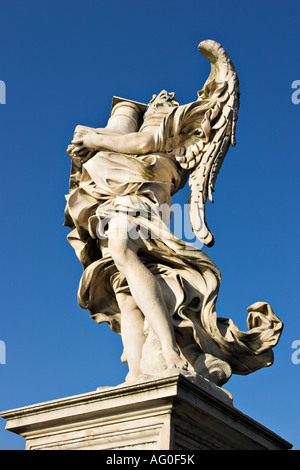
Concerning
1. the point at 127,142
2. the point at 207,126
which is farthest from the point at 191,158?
the point at 127,142

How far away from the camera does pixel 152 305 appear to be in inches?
193

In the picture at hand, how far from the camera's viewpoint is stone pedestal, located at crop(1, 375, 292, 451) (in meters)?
4.20

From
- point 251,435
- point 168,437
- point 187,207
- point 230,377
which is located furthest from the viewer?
point 187,207

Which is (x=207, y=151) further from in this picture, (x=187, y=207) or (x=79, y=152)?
(x=79, y=152)

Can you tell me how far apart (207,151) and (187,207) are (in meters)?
0.63

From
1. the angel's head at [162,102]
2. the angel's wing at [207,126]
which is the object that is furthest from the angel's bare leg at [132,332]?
the angel's head at [162,102]

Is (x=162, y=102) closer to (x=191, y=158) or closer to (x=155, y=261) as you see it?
(x=191, y=158)

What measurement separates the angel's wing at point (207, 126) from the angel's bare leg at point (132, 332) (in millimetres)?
1068

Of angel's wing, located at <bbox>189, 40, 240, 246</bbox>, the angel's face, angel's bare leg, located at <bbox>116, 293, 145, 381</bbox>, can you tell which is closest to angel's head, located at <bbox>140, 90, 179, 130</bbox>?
the angel's face

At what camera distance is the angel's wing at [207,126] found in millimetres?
5984

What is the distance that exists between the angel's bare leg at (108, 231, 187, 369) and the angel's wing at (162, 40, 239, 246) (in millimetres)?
923

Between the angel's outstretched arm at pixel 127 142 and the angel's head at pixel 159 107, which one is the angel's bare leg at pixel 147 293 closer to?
the angel's outstretched arm at pixel 127 142

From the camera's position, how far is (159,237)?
5367 millimetres
